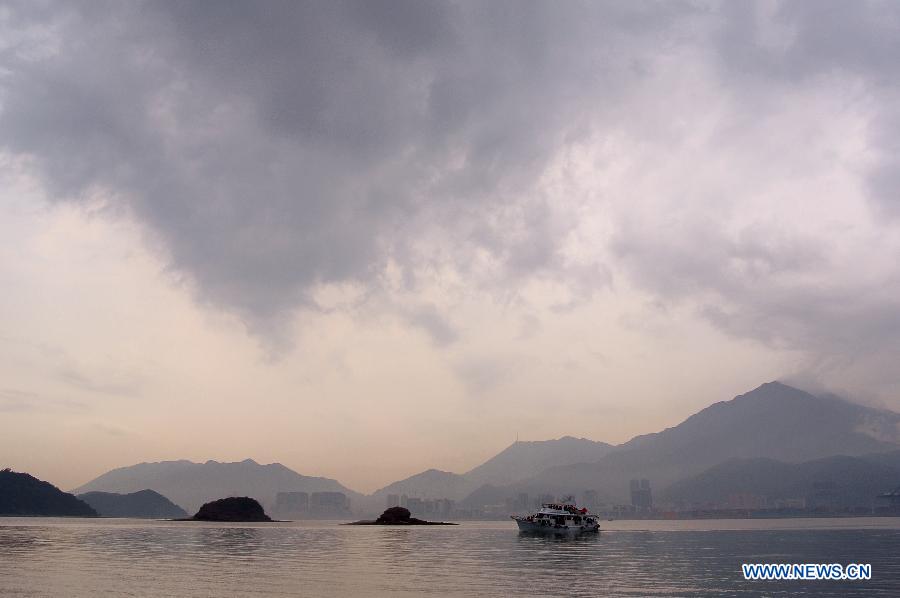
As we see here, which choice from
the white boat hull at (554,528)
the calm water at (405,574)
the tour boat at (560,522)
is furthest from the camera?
the tour boat at (560,522)

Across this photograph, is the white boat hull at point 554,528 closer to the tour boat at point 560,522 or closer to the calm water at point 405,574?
the tour boat at point 560,522

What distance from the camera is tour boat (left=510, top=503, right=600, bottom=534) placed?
178 meters

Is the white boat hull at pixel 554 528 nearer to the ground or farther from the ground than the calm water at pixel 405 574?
nearer to the ground

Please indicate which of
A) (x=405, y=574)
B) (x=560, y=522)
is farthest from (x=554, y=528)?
(x=405, y=574)

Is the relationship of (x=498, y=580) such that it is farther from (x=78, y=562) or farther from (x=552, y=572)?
(x=78, y=562)

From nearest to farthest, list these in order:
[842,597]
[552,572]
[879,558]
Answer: [842,597] < [552,572] < [879,558]

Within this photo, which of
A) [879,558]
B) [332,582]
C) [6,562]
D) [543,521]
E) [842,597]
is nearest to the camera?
[842,597]

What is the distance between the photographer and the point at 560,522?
17938 cm

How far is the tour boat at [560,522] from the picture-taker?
177750 mm

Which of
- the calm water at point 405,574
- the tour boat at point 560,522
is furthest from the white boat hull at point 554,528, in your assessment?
the calm water at point 405,574

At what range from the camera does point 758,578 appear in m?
67.5

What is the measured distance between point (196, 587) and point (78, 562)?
34281mm

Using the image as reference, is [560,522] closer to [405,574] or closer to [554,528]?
[554,528]

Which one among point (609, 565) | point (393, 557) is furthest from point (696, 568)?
point (393, 557)
